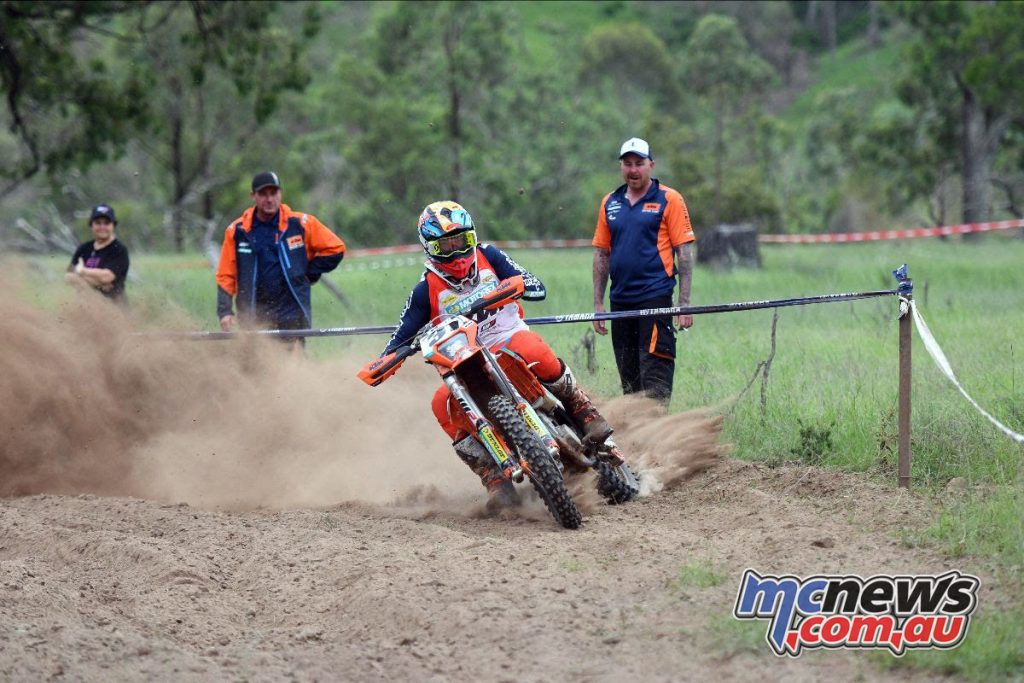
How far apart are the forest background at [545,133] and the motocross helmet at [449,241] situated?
2417 centimetres

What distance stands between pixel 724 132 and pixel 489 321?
158ft

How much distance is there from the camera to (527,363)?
8.14 meters

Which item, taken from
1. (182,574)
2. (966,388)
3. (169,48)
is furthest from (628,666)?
(169,48)

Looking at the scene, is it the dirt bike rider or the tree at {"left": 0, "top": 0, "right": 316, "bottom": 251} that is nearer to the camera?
the dirt bike rider

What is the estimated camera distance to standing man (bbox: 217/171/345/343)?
37.1 ft

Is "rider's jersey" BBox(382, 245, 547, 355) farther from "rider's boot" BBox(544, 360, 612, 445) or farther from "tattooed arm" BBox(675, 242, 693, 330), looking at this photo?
"tattooed arm" BBox(675, 242, 693, 330)

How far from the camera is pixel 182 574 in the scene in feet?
22.8

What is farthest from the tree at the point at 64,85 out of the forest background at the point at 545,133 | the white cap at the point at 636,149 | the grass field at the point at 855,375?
the white cap at the point at 636,149

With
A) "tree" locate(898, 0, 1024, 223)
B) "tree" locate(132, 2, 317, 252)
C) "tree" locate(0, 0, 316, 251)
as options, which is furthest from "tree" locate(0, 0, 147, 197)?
A: "tree" locate(898, 0, 1024, 223)

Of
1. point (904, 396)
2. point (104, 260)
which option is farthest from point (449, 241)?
point (104, 260)

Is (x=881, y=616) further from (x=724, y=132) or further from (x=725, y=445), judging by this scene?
(x=724, y=132)

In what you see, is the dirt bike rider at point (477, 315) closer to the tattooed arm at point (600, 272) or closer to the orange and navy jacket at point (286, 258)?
the tattooed arm at point (600, 272)

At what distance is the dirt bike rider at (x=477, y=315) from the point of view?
8.03m

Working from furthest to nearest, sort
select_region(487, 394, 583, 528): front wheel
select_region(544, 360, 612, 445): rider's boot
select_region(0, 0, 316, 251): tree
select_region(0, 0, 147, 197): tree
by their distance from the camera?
select_region(0, 0, 316, 251): tree < select_region(0, 0, 147, 197): tree < select_region(544, 360, 612, 445): rider's boot < select_region(487, 394, 583, 528): front wheel
